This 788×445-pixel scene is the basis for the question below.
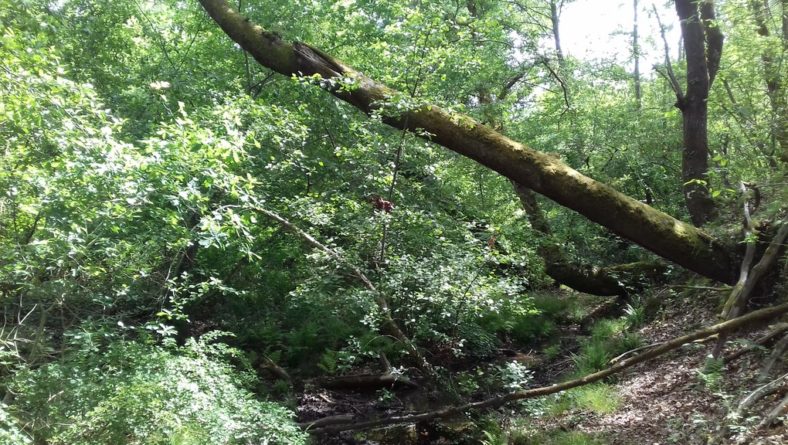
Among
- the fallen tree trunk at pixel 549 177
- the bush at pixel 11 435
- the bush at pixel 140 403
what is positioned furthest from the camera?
the fallen tree trunk at pixel 549 177

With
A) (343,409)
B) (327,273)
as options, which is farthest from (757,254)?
(343,409)

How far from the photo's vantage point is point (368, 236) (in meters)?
6.22

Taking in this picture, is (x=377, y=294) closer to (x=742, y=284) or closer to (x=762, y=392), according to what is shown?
(x=762, y=392)

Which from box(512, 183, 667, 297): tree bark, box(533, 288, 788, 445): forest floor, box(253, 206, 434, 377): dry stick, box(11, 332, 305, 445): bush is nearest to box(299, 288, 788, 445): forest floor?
box(533, 288, 788, 445): forest floor

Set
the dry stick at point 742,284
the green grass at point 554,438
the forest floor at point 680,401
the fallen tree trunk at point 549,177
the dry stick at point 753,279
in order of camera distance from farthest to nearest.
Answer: the fallen tree trunk at point 549,177 → the dry stick at point 753,279 → the dry stick at point 742,284 → the green grass at point 554,438 → the forest floor at point 680,401

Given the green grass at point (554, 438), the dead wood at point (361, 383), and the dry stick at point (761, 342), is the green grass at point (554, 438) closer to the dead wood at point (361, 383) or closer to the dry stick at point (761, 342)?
the dry stick at point (761, 342)

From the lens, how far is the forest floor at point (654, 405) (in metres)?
4.46

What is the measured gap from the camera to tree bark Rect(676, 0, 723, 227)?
25.2ft

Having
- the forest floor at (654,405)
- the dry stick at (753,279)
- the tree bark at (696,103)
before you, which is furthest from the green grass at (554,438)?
the tree bark at (696,103)

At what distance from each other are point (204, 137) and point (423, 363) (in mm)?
3521

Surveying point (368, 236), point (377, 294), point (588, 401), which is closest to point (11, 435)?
point (377, 294)

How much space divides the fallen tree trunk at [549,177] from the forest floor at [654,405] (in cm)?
85

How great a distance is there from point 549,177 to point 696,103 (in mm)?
2988

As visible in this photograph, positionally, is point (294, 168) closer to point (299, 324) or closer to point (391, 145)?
point (391, 145)
